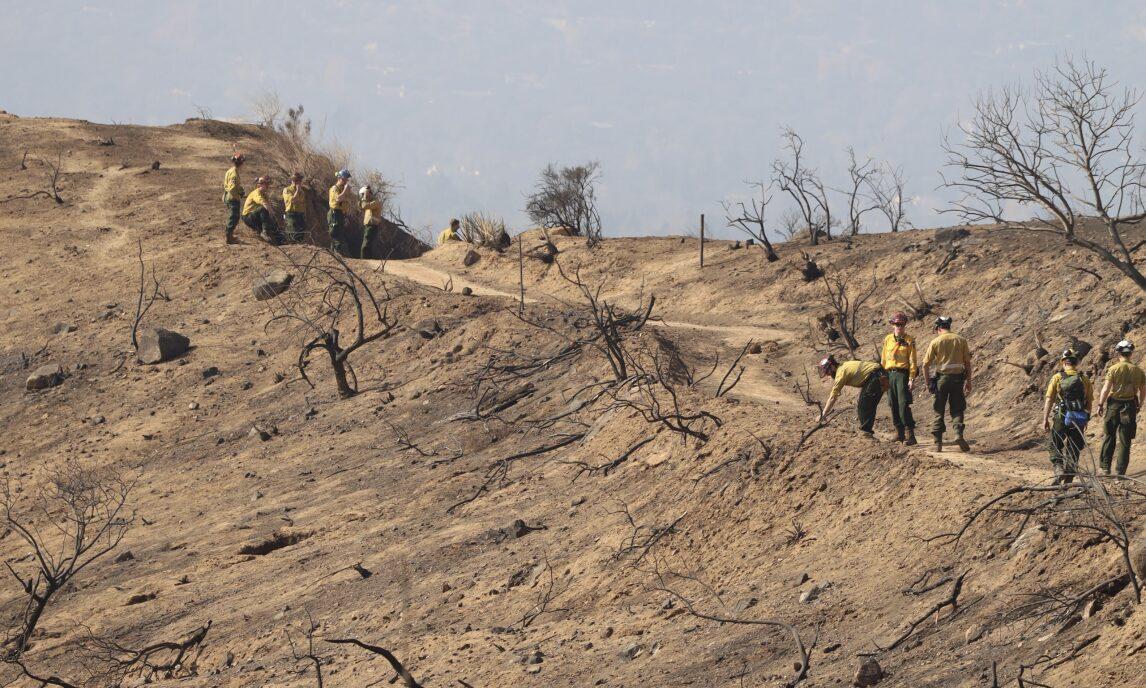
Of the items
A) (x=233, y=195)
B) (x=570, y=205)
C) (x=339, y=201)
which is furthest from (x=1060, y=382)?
(x=570, y=205)

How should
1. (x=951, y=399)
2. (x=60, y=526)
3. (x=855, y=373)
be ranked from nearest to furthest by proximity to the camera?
(x=855, y=373) → (x=951, y=399) → (x=60, y=526)

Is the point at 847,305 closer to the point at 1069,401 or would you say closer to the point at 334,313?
the point at 334,313

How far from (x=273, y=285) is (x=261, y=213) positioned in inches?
105

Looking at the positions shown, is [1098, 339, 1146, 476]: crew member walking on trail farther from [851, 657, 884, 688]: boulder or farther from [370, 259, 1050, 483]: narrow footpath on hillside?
[851, 657, 884, 688]: boulder

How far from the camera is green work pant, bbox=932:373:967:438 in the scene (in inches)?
436

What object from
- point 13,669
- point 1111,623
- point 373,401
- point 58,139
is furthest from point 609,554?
point 58,139

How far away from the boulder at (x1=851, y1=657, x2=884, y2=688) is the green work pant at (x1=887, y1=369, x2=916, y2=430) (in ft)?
15.9

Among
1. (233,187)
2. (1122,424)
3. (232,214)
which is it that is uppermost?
(233,187)

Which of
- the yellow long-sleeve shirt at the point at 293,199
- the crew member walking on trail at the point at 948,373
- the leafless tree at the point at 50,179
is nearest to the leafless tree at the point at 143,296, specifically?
the yellow long-sleeve shirt at the point at 293,199

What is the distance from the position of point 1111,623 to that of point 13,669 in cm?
831

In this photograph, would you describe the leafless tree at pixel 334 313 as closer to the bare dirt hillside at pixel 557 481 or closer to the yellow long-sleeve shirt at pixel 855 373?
the bare dirt hillside at pixel 557 481

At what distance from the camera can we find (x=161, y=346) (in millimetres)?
18578

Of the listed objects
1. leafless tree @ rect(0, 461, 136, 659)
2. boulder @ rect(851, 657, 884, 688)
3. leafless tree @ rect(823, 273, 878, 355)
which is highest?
leafless tree @ rect(823, 273, 878, 355)

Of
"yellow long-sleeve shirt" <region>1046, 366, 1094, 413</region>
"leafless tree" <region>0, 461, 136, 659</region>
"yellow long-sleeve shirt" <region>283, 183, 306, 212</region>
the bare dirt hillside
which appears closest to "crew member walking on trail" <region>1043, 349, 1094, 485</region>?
"yellow long-sleeve shirt" <region>1046, 366, 1094, 413</region>
